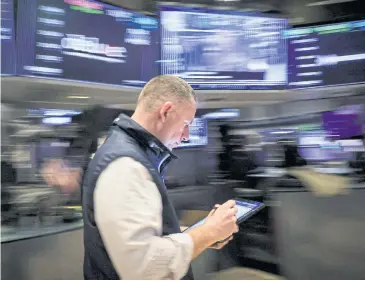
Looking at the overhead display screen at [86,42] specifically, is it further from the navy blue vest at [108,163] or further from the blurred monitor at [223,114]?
the navy blue vest at [108,163]

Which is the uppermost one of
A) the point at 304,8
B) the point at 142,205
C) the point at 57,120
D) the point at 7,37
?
the point at 304,8

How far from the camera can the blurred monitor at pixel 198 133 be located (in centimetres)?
216

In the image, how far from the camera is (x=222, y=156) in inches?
87.4

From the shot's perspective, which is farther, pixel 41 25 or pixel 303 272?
pixel 303 272

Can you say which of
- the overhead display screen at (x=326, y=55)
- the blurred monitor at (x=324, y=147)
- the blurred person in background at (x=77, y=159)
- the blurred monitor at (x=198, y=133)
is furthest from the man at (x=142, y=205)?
the overhead display screen at (x=326, y=55)

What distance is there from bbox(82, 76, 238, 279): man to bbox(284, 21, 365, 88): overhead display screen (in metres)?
1.02

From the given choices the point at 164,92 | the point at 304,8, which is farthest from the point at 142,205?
the point at 304,8

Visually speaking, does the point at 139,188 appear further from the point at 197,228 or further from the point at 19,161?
the point at 19,161

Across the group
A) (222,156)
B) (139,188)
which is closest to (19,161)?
(139,188)

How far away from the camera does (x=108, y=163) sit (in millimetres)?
1254

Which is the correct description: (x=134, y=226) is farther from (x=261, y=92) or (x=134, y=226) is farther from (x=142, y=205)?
(x=261, y=92)

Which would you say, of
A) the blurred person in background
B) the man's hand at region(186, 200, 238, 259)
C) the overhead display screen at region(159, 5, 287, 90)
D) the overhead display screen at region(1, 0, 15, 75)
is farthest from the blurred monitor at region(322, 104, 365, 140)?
the overhead display screen at region(1, 0, 15, 75)

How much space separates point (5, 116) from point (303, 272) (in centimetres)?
169

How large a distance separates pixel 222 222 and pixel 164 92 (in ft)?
1.63
